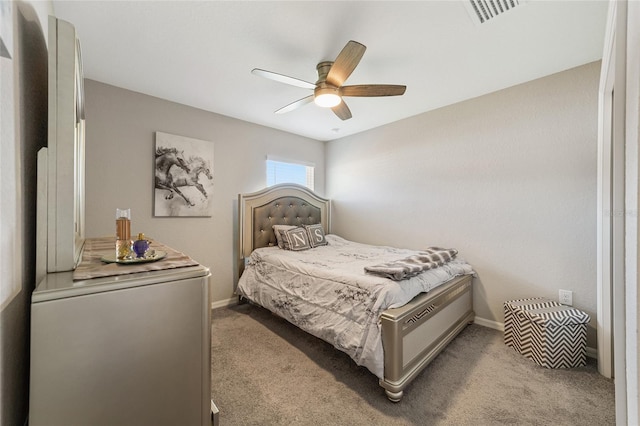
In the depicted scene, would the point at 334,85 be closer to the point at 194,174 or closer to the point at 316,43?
the point at 316,43

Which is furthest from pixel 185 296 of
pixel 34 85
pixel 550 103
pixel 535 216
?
pixel 550 103

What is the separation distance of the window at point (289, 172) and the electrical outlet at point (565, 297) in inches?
128

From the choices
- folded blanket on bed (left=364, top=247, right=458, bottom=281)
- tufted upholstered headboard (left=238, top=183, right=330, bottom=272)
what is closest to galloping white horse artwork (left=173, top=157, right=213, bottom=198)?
tufted upholstered headboard (left=238, top=183, right=330, bottom=272)

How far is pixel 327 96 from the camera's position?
1993 millimetres

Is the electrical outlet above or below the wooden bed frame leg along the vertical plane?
above

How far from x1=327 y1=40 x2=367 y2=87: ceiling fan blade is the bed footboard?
5.40 ft

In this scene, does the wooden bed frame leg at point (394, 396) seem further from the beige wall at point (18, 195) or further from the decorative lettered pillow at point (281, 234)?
the decorative lettered pillow at point (281, 234)

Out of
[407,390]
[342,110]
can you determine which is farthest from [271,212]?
[407,390]

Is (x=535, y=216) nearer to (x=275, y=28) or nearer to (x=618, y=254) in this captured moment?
(x=618, y=254)

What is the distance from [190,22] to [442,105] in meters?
2.58

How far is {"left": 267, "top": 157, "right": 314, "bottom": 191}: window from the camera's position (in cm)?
368

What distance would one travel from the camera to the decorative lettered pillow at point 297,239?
3101 millimetres

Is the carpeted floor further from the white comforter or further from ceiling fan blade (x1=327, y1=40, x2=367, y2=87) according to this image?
ceiling fan blade (x1=327, y1=40, x2=367, y2=87)

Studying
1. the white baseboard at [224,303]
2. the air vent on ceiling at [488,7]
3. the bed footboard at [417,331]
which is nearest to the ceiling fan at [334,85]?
the air vent on ceiling at [488,7]
